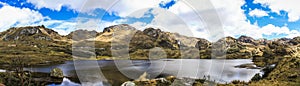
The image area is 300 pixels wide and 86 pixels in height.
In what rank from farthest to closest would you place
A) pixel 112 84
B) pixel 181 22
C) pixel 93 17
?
1. pixel 112 84
2. pixel 93 17
3. pixel 181 22

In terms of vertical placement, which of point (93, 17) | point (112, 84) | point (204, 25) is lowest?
point (112, 84)

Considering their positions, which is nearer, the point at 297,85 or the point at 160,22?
the point at 297,85

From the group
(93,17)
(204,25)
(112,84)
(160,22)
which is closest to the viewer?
(204,25)

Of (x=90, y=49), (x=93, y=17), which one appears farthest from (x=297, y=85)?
(x=90, y=49)

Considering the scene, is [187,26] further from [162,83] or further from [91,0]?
[162,83]

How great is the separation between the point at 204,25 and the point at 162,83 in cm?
1064

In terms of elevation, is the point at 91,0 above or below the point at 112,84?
above

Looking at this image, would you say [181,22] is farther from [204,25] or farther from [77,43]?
[77,43]

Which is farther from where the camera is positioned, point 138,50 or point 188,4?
point 138,50

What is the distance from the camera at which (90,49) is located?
157375mm

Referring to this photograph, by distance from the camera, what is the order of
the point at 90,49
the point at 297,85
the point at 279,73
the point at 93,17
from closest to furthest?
the point at 93,17, the point at 297,85, the point at 279,73, the point at 90,49

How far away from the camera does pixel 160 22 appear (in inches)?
920

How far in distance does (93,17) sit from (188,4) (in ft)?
23.7

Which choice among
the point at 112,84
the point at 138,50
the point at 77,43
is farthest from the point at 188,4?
the point at 77,43
